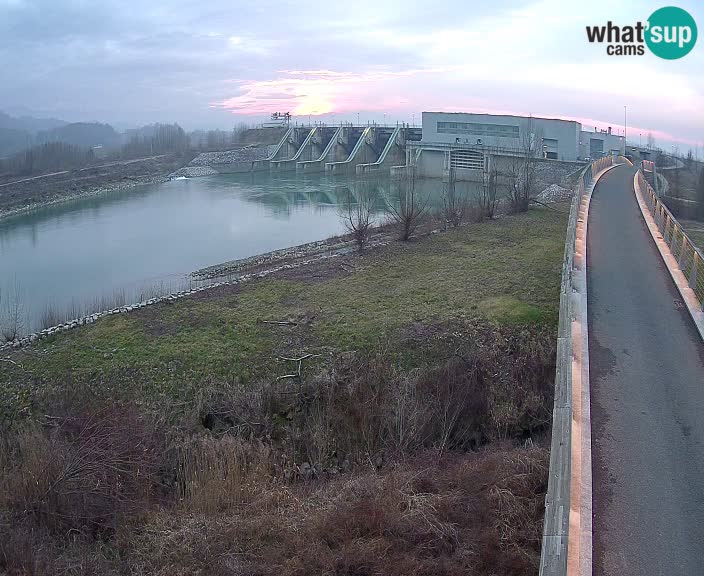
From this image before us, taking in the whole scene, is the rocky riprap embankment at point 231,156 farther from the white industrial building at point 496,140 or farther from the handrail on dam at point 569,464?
the handrail on dam at point 569,464

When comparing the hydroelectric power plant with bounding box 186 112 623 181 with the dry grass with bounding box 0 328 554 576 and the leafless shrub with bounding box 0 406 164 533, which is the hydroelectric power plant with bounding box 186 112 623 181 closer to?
the dry grass with bounding box 0 328 554 576

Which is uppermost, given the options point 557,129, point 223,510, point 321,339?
point 557,129

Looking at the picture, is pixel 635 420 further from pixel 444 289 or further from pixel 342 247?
pixel 342 247

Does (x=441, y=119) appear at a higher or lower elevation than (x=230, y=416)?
higher

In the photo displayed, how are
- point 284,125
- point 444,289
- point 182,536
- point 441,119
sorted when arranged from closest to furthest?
point 182,536, point 444,289, point 441,119, point 284,125

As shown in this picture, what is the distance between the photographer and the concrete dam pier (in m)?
54.7

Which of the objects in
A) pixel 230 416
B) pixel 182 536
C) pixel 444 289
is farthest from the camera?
pixel 444 289

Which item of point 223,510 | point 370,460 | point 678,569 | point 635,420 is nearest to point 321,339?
point 370,460

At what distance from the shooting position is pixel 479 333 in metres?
10.4

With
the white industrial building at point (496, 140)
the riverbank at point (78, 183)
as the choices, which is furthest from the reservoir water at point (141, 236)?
the white industrial building at point (496, 140)

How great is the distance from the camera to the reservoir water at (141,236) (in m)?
17.0

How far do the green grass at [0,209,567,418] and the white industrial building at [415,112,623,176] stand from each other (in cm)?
2804

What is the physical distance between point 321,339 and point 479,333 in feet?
8.83

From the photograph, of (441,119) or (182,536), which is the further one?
(441,119)
